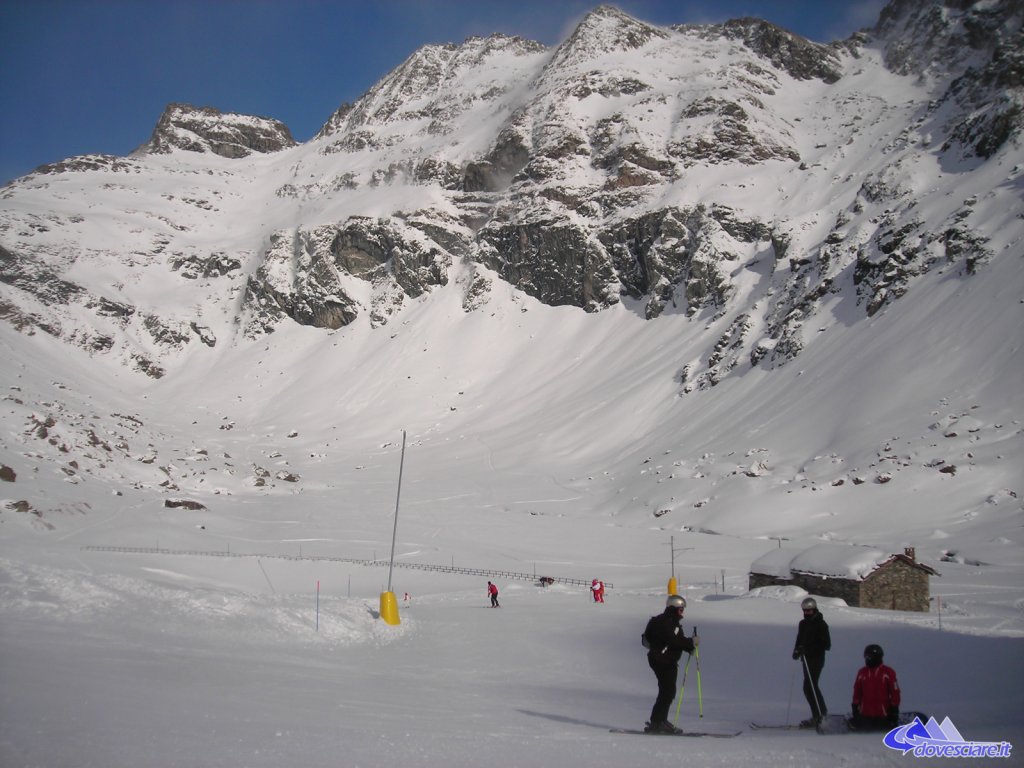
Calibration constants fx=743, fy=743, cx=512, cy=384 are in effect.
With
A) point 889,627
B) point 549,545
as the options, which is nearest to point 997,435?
point 549,545

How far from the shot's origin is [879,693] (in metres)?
9.19

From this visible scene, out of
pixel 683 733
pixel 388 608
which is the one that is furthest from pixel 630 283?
pixel 683 733

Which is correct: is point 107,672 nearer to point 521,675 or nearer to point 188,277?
point 521,675

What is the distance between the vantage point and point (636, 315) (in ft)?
436

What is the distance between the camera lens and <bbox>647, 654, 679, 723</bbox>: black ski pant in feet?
30.9

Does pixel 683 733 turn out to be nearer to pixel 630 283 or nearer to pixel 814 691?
pixel 814 691

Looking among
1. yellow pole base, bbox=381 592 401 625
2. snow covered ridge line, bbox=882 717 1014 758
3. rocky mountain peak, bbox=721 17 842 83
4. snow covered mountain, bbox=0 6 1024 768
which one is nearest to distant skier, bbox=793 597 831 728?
snow covered mountain, bbox=0 6 1024 768

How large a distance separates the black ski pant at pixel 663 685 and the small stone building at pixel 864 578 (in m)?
22.8

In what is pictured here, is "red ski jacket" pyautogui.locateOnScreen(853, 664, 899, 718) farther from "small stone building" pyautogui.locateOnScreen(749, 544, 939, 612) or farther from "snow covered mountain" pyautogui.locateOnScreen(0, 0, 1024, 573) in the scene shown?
"snow covered mountain" pyautogui.locateOnScreen(0, 0, 1024, 573)

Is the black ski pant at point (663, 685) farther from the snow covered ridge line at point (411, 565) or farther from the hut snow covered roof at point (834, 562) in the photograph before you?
the snow covered ridge line at point (411, 565)

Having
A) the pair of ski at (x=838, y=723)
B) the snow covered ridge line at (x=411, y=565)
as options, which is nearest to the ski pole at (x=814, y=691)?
the pair of ski at (x=838, y=723)

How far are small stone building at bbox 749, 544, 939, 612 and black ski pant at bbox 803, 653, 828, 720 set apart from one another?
69.5 ft

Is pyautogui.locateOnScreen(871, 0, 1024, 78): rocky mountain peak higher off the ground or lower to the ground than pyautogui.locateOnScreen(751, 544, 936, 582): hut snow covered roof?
higher

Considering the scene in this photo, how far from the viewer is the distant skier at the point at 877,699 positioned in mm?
9141
